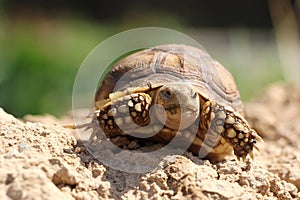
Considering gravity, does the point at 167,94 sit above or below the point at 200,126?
above

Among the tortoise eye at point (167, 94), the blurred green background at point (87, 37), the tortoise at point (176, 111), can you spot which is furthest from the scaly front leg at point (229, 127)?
the blurred green background at point (87, 37)

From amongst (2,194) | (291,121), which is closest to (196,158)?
(2,194)

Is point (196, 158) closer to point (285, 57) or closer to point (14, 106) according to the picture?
point (14, 106)

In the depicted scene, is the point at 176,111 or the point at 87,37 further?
the point at 87,37

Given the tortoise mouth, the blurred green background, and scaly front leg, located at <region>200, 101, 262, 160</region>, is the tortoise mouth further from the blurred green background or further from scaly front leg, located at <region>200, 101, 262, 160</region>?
the blurred green background

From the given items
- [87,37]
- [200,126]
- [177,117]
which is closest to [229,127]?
[200,126]

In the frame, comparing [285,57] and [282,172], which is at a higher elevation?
[285,57]

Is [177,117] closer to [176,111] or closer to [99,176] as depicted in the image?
[176,111]
